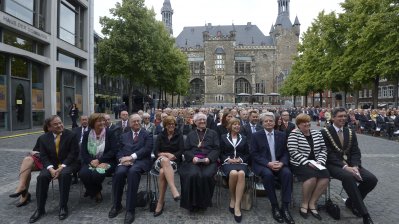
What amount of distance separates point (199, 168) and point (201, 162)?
147 mm

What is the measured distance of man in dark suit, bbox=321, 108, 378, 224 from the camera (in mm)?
5531

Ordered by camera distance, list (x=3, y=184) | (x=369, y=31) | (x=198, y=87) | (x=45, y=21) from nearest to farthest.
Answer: (x=3, y=184)
(x=45, y=21)
(x=369, y=31)
(x=198, y=87)

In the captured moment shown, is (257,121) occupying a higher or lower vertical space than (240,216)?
A: higher

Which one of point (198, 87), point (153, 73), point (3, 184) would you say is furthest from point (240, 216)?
point (198, 87)

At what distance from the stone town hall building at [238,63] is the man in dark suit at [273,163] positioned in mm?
87648

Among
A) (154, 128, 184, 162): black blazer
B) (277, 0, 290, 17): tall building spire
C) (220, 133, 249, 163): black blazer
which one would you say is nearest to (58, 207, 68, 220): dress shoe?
(154, 128, 184, 162): black blazer

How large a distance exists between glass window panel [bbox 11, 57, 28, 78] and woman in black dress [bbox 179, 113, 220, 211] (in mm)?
15916

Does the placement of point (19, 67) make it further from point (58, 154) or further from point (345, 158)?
point (345, 158)

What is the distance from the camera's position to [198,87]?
98.4 meters

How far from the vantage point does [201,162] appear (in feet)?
19.7

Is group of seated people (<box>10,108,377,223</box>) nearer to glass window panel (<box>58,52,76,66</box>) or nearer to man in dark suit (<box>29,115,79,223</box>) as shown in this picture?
man in dark suit (<box>29,115,79,223</box>)

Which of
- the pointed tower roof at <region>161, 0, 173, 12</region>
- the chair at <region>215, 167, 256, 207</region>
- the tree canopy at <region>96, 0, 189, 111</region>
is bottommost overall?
the chair at <region>215, 167, 256, 207</region>

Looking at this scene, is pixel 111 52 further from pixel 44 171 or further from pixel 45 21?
pixel 44 171

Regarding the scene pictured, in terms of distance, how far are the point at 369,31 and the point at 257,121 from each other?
20200 mm
